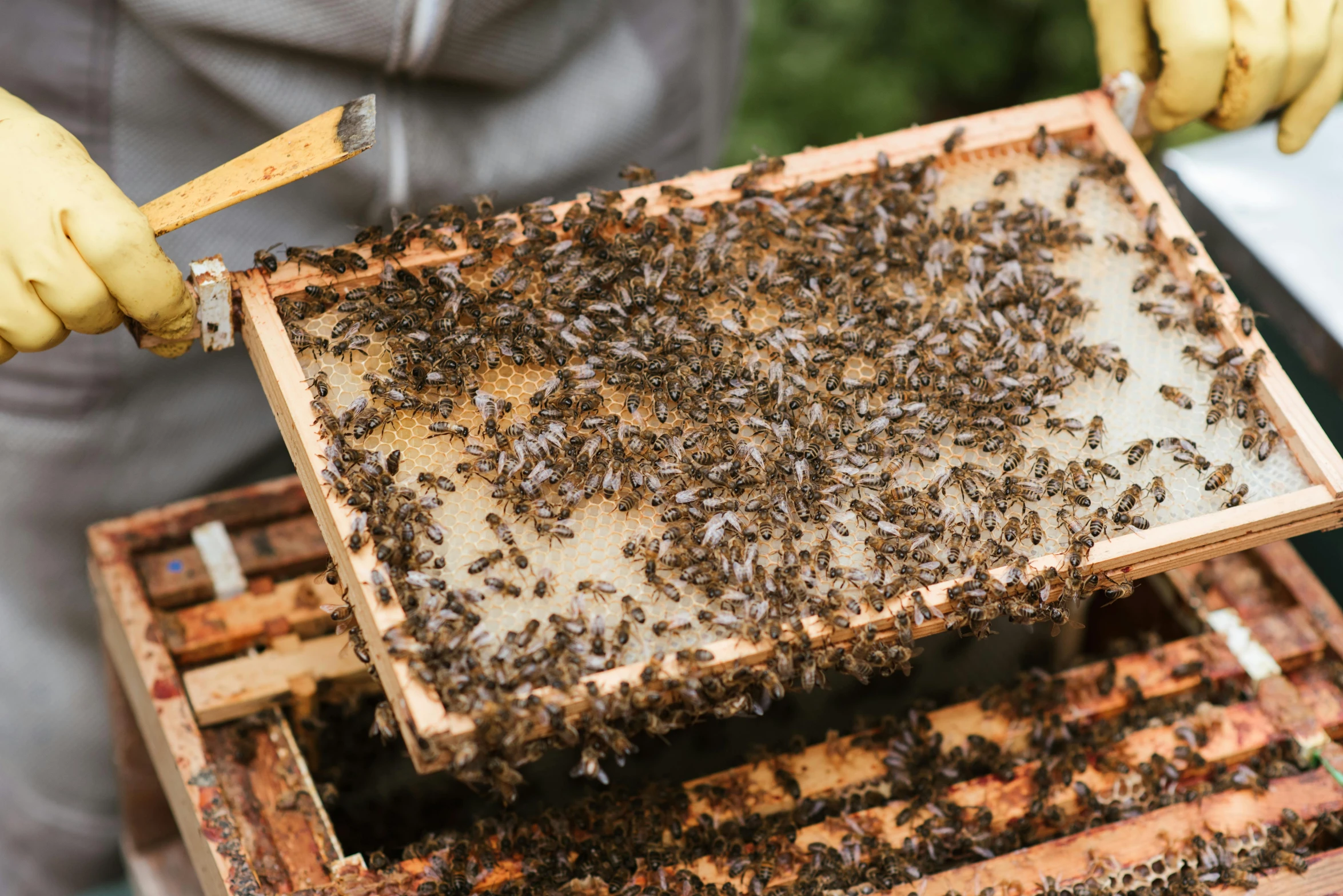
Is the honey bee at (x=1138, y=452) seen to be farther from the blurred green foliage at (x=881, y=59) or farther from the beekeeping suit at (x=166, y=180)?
the blurred green foliage at (x=881, y=59)

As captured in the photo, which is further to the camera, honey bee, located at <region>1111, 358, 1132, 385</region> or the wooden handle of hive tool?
honey bee, located at <region>1111, 358, 1132, 385</region>

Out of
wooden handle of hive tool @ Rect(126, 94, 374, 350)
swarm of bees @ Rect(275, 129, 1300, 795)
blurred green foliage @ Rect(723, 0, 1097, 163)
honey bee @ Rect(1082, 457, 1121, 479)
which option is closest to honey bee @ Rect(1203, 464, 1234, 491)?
swarm of bees @ Rect(275, 129, 1300, 795)

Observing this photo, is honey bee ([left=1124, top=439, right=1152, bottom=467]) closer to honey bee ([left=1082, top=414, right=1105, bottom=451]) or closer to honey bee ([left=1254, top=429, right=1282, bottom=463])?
honey bee ([left=1082, top=414, right=1105, bottom=451])

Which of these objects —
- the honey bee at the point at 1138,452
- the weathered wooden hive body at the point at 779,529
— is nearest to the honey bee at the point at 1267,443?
the weathered wooden hive body at the point at 779,529

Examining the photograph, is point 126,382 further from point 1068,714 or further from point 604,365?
point 1068,714

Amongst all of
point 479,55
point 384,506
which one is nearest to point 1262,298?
point 479,55

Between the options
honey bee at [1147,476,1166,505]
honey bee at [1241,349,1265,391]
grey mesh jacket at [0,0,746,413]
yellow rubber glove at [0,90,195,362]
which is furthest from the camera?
grey mesh jacket at [0,0,746,413]
